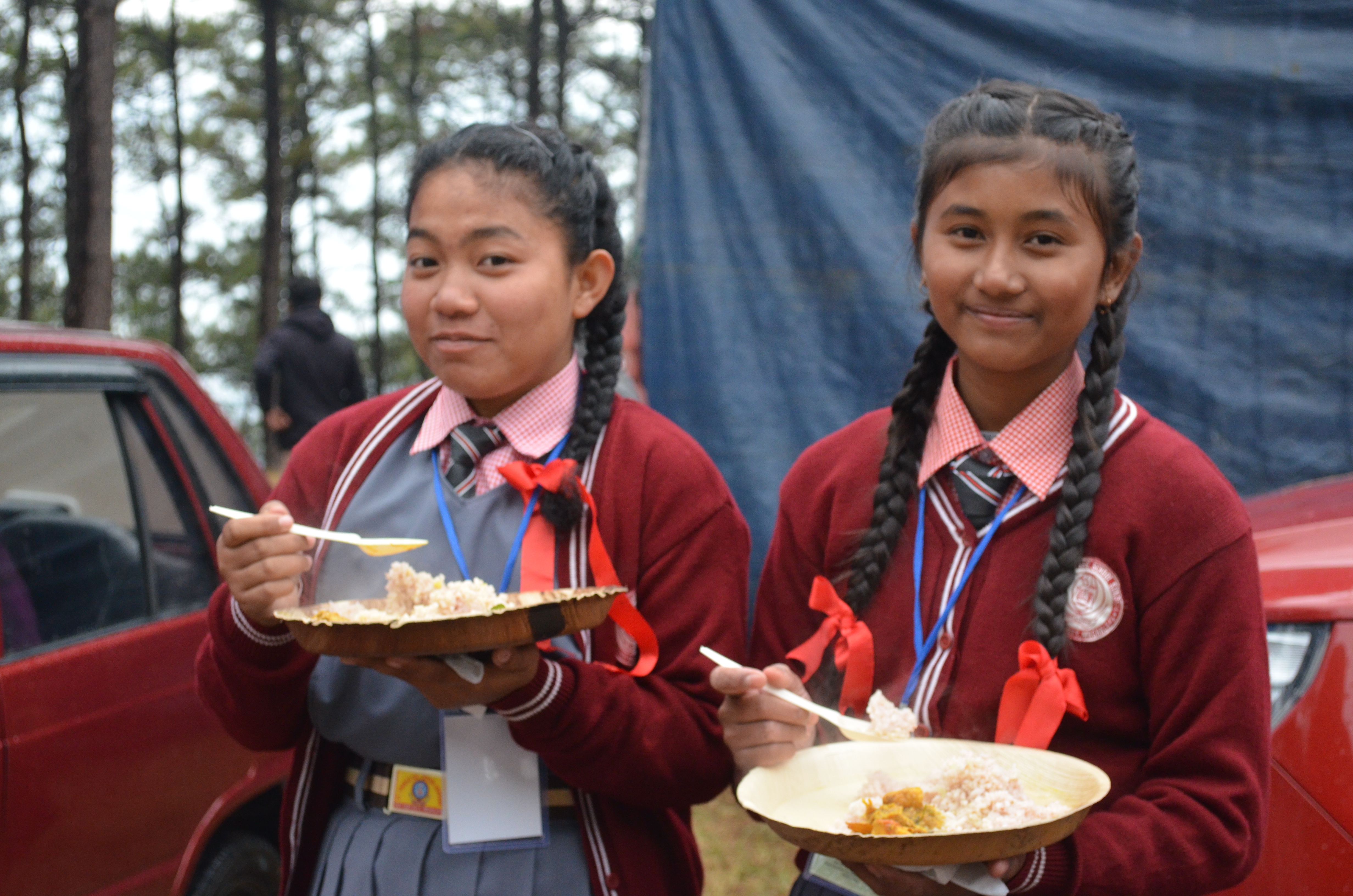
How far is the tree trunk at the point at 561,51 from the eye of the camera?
1938 centimetres

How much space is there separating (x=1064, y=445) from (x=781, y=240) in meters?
2.78

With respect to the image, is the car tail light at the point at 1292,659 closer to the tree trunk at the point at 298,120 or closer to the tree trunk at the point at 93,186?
the tree trunk at the point at 93,186

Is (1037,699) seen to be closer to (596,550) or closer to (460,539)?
(596,550)

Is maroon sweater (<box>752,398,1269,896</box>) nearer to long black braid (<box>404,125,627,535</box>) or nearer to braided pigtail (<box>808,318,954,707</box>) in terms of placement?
braided pigtail (<box>808,318,954,707</box>)

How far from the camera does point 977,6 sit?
4.05 meters

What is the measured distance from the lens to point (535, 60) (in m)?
17.7

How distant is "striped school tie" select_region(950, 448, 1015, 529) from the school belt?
2.34 ft

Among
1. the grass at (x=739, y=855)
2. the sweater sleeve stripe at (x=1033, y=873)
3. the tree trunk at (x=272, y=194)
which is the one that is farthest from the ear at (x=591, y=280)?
the tree trunk at (x=272, y=194)

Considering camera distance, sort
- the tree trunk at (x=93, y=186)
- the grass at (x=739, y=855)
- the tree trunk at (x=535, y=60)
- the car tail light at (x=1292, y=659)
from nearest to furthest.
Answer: the car tail light at (x=1292, y=659), the grass at (x=739, y=855), the tree trunk at (x=93, y=186), the tree trunk at (x=535, y=60)

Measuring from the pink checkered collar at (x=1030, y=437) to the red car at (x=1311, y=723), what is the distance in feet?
2.16

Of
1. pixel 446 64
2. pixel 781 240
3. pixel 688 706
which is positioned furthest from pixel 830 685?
pixel 446 64

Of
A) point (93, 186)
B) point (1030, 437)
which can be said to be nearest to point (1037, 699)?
point (1030, 437)

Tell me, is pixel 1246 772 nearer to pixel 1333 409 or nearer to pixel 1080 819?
pixel 1080 819

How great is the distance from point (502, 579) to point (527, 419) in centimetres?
27
